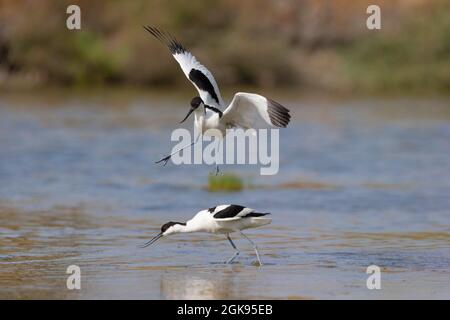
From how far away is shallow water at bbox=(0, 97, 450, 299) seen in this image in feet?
28.4

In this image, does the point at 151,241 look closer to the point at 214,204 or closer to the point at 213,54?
the point at 214,204

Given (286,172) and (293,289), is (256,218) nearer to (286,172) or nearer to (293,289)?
(293,289)

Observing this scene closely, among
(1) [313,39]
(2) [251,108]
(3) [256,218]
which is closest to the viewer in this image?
(3) [256,218]

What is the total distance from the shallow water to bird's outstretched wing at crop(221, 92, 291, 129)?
3.87ft

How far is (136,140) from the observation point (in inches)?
808

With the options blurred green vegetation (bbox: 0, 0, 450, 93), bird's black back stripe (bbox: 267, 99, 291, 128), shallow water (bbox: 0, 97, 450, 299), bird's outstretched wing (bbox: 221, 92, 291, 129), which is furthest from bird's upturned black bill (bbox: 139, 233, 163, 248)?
→ blurred green vegetation (bbox: 0, 0, 450, 93)

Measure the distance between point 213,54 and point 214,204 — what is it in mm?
18295

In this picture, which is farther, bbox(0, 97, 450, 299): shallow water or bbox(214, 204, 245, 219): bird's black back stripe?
bbox(214, 204, 245, 219): bird's black back stripe

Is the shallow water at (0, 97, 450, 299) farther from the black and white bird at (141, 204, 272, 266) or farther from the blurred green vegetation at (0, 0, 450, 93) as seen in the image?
the blurred green vegetation at (0, 0, 450, 93)

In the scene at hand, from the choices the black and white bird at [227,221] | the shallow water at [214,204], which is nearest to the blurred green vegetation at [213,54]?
the shallow water at [214,204]

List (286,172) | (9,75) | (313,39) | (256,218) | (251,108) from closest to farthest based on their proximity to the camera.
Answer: (256,218), (251,108), (286,172), (9,75), (313,39)

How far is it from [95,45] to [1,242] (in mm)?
22273
